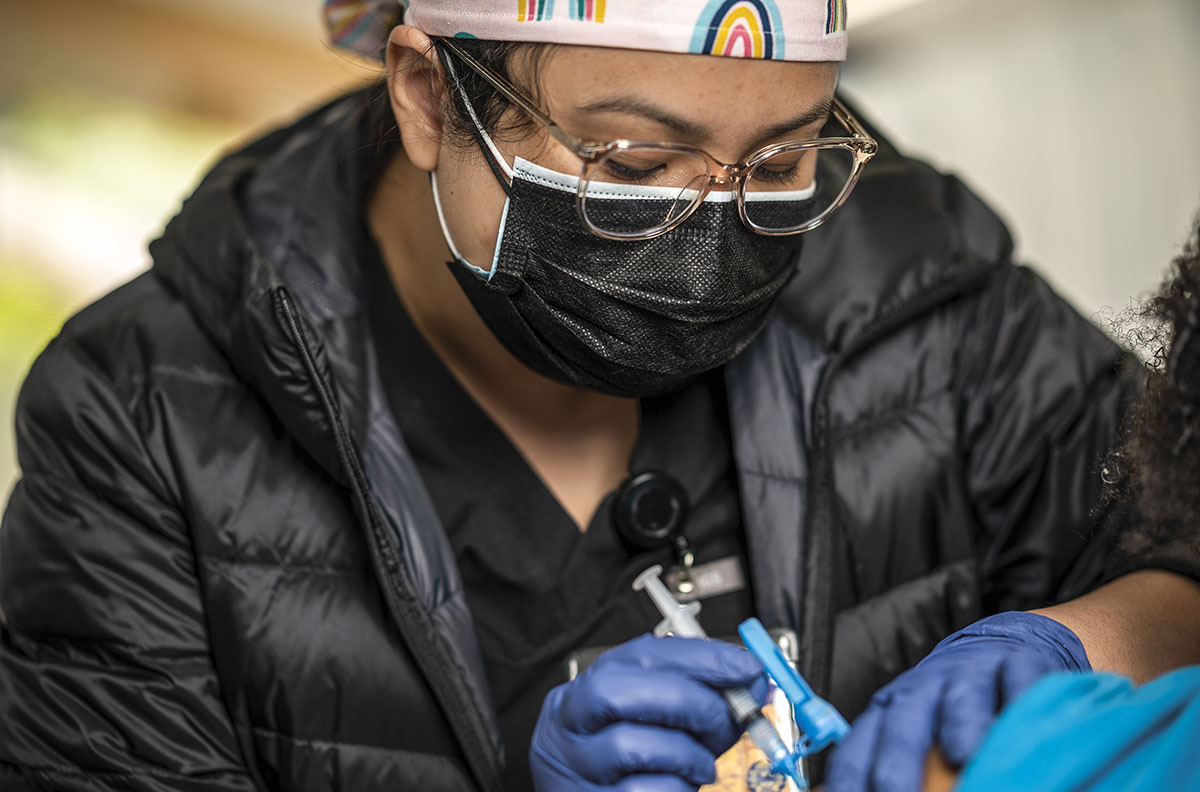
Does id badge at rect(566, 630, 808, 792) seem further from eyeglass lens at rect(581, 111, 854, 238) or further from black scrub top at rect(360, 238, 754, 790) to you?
eyeglass lens at rect(581, 111, 854, 238)

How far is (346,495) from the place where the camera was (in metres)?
1.34

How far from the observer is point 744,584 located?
4.65 ft

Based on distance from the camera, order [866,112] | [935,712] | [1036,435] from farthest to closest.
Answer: [866,112], [1036,435], [935,712]

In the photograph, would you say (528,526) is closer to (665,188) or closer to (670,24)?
(665,188)

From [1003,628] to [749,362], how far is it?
567mm

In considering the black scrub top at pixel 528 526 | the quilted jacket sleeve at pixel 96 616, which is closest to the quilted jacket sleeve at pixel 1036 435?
the black scrub top at pixel 528 526

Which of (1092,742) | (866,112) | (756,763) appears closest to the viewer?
(1092,742)

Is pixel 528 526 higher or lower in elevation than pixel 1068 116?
lower

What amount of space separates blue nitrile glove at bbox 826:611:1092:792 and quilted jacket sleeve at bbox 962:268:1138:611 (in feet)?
1.47

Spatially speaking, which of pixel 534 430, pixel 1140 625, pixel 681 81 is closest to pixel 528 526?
pixel 534 430

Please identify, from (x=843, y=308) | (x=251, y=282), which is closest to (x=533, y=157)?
(x=251, y=282)

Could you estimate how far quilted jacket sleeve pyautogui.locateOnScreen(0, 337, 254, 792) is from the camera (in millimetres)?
1201

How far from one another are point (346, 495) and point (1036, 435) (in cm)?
93

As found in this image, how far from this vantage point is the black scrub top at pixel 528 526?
133 centimetres
